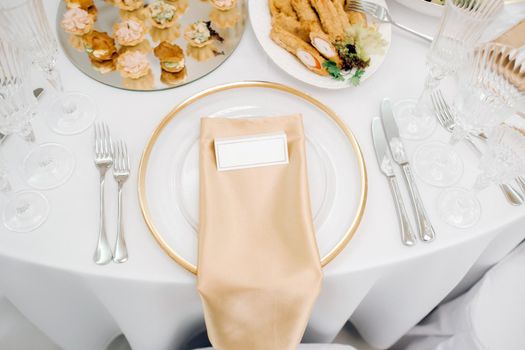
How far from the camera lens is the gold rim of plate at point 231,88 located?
621 mm

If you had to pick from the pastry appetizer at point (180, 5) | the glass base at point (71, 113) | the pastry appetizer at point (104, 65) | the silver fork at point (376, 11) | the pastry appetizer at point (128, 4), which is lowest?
the glass base at point (71, 113)

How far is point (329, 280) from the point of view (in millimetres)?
649

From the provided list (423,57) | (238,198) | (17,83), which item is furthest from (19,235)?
(423,57)

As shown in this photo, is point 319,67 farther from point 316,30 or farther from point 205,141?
point 205,141

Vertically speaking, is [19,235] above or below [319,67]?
below

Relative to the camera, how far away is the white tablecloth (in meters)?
0.64

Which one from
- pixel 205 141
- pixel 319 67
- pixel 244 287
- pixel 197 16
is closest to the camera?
pixel 244 287

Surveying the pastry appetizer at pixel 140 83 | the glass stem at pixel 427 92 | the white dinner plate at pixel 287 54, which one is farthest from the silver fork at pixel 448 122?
the pastry appetizer at pixel 140 83

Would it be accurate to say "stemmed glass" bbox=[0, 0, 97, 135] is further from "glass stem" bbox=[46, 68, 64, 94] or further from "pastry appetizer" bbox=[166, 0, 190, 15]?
"pastry appetizer" bbox=[166, 0, 190, 15]

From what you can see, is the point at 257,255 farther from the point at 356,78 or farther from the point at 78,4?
the point at 78,4

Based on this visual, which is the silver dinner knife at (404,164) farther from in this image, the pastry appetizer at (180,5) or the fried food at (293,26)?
the pastry appetizer at (180,5)

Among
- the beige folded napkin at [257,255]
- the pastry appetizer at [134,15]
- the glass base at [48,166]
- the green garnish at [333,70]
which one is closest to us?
the beige folded napkin at [257,255]

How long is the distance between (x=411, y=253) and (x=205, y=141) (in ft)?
1.18

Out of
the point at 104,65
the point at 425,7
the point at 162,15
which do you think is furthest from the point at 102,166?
the point at 425,7
